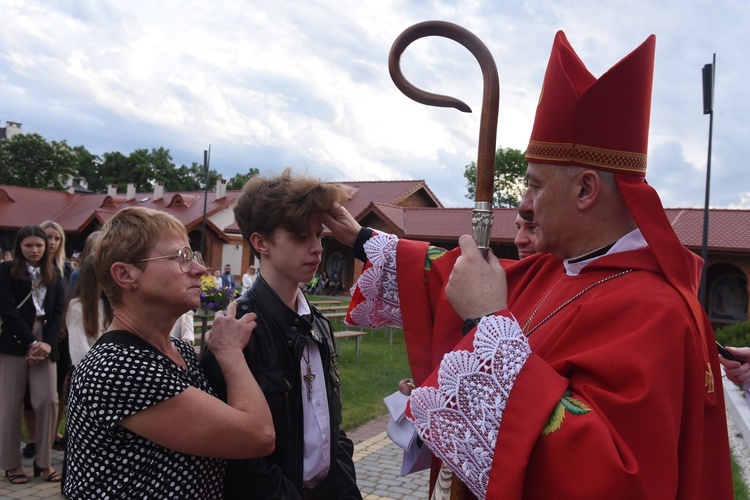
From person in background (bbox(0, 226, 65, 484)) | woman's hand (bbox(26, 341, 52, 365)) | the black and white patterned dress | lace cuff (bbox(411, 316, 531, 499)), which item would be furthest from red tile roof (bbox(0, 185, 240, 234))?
lace cuff (bbox(411, 316, 531, 499))

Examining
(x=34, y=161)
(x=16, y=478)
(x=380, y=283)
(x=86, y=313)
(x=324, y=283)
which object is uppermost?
(x=34, y=161)

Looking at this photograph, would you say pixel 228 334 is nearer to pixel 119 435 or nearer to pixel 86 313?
pixel 119 435

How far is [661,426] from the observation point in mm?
1400

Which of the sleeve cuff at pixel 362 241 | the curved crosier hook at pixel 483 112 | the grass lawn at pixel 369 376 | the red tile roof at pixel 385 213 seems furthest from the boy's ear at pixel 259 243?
the red tile roof at pixel 385 213

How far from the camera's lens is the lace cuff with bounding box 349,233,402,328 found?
8.11ft

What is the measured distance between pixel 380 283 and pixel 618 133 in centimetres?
109

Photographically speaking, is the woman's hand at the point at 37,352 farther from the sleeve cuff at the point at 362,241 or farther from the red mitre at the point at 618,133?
the red mitre at the point at 618,133

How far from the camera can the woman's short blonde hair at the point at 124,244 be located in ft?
6.45

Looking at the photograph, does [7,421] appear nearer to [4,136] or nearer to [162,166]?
[162,166]

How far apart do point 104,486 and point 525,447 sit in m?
1.14

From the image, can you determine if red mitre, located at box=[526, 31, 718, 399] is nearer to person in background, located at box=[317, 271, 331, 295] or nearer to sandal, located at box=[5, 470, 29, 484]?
sandal, located at box=[5, 470, 29, 484]

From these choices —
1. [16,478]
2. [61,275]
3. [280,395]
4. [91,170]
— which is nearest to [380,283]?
[280,395]

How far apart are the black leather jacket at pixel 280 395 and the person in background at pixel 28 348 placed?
3.42 metres

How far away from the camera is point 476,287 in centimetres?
169
